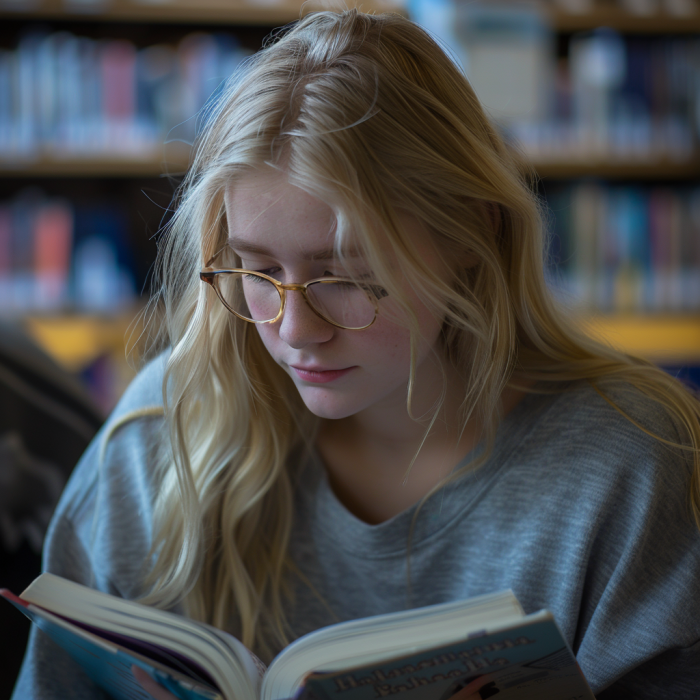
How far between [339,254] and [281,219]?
0.06 metres

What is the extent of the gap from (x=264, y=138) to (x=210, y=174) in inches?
2.8

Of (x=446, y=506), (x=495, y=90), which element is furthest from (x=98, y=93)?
(x=446, y=506)

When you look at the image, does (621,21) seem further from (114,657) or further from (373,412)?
(114,657)

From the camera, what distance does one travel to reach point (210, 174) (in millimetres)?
722

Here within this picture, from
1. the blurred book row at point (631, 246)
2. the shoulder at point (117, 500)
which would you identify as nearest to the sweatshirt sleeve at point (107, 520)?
the shoulder at point (117, 500)

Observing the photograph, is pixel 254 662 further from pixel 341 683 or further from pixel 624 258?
pixel 624 258

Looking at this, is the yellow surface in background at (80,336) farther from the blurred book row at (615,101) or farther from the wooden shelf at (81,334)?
the blurred book row at (615,101)

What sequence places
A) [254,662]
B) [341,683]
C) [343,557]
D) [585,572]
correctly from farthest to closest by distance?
[343,557], [585,572], [254,662], [341,683]

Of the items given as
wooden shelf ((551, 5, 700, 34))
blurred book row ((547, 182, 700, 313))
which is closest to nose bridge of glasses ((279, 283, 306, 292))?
blurred book row ((547, 182, 700, 313))

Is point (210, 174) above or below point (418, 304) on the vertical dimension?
above

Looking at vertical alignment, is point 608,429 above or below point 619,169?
below

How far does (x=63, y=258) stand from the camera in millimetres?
2215

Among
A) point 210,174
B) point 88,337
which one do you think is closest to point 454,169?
point 210,174

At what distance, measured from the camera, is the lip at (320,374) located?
74cm
